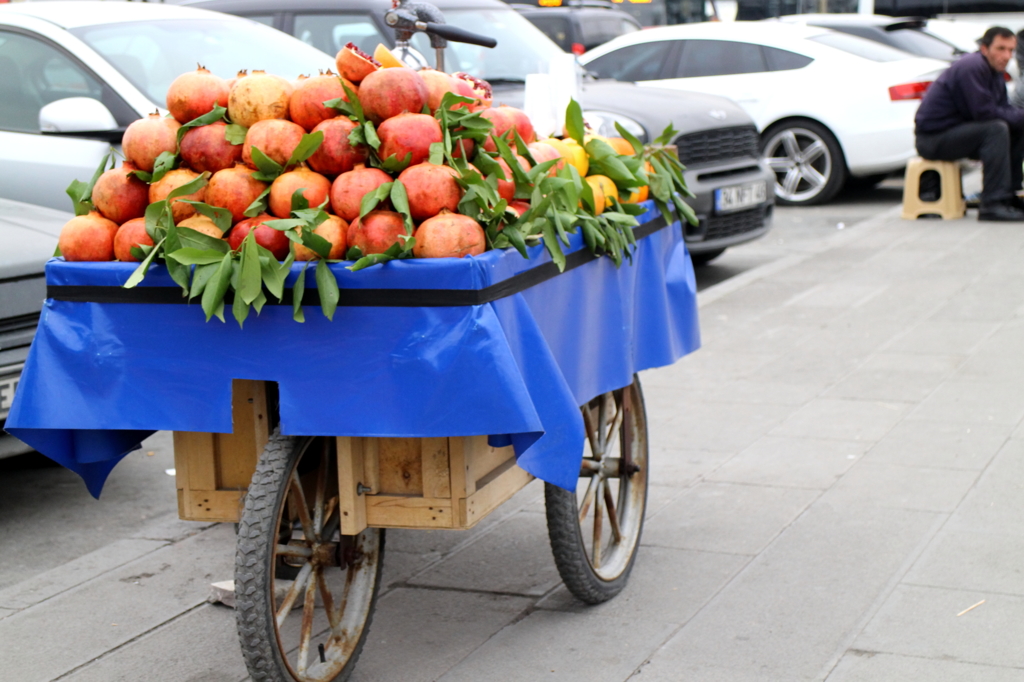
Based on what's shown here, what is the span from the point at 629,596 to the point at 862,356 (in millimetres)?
3384

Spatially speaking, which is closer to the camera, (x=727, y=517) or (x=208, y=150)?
(x=208, y=150)

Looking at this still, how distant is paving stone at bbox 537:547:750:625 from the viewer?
12.4 feet

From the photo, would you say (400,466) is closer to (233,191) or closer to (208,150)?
(233,191)

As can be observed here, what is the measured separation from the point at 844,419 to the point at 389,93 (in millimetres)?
3347

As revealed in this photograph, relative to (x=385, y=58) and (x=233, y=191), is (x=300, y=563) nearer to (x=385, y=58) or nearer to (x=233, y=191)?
(x=233, y=191)

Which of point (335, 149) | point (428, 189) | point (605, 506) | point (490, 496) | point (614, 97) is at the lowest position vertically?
point (605, 506)

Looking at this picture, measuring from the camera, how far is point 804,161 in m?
12.3

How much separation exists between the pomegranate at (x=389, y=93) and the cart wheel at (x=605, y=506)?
3.78 ft

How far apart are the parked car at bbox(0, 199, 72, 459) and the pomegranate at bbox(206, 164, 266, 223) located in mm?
1786

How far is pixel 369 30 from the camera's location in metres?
8.42

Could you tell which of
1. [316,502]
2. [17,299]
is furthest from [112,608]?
[17,299]

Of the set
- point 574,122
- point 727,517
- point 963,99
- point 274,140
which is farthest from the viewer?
point 963,99

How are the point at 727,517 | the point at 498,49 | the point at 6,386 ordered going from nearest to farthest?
1. the point at 6,386
2. the point at 727,517
3. the point at 498,49

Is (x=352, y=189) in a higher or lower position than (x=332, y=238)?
higher
